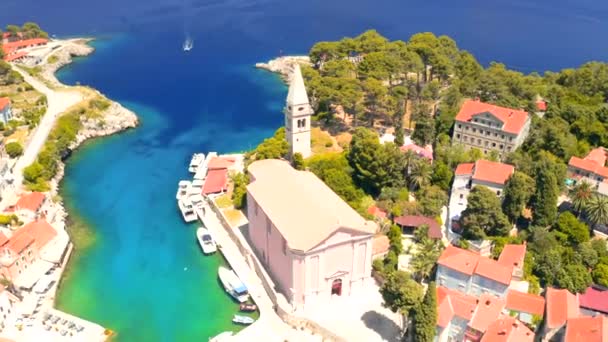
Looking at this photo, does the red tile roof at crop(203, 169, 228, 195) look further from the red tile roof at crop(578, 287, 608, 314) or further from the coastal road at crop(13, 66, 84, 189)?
the red tile roof at crop(578, 287, 608, 314)

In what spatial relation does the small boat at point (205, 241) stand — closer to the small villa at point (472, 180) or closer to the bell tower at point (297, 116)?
the bell tower at point (297, 116)

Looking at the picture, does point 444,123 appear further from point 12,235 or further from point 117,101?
point 117,101

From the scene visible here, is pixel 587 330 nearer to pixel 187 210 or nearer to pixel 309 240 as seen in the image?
pixel 309 240

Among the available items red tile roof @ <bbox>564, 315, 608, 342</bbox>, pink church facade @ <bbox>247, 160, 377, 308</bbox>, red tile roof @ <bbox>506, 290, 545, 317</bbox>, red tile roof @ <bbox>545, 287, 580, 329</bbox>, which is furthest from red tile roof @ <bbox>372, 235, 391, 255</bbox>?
red tile roof @ <bbox>564, 315, 608, 342</bbox>

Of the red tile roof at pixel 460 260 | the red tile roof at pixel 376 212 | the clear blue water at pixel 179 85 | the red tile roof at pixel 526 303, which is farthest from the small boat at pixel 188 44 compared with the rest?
the red tile roof at pixel 526 303

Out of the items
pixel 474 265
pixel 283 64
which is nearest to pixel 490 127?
pixel 474 265
